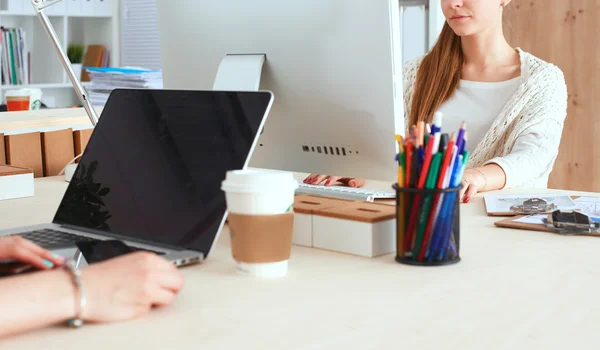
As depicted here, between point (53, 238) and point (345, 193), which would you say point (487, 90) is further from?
point (53, 238)

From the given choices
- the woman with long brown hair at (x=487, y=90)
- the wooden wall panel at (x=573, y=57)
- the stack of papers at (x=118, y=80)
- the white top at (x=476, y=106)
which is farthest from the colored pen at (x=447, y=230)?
the stack of papers at (x=118, y=80)

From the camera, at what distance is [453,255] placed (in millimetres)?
993

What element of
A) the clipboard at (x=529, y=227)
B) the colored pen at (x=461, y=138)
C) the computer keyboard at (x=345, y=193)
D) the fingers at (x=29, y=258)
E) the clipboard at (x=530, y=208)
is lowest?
the clipboard at (x=529, y=227)

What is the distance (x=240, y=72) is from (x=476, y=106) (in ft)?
3.32

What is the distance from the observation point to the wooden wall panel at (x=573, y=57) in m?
3.06

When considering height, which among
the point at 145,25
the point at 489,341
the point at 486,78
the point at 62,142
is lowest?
the point at 489,341

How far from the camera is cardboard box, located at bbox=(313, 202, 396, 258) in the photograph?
1.04 metres

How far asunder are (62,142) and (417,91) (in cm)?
99

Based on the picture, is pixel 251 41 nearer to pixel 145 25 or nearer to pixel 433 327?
pixel 433 327

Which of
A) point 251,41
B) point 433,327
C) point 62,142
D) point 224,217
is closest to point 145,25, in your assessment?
point 62,142

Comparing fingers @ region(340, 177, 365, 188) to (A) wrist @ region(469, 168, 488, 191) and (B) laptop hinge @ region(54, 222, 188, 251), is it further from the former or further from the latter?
(B) laptop hinge @ region(54, 222, 188, 251)

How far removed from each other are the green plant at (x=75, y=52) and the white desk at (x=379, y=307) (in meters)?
4.16

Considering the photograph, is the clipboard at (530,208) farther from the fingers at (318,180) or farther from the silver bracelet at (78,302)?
the silver bracelet at (78,302)

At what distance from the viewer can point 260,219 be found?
0.91 metres
